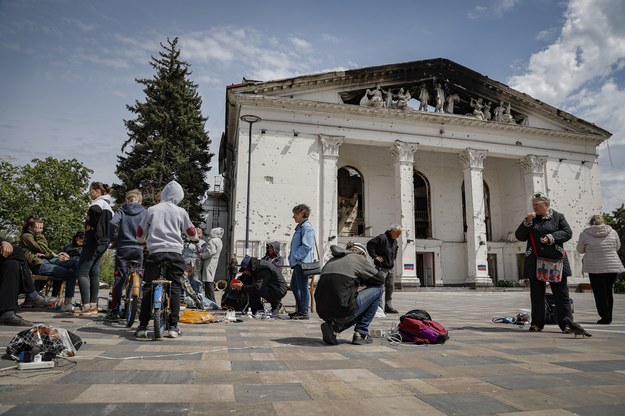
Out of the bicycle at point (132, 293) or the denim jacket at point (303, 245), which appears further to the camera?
the denim jacket at point (303, 245)

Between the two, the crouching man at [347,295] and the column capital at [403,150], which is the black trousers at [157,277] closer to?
the crouching man at [347,295]

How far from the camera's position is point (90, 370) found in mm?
3092

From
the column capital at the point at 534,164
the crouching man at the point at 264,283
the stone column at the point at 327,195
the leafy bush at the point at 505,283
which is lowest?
the leafy bush at the point at 505,283

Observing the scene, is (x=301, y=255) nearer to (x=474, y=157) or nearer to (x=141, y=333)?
(x=141, y=333)

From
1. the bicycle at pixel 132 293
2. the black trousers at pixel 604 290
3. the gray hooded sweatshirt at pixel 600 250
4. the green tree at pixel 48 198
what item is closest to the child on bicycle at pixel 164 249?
the bicycle at pixel 132 293

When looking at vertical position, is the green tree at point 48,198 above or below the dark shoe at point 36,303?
above

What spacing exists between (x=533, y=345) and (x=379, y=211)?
22.6 metres

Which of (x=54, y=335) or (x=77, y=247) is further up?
(x=77, y=247)

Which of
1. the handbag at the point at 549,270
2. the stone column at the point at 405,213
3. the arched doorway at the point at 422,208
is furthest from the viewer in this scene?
the arched doorway at the point at 422,208

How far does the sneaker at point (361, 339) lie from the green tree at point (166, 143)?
71.8 feet

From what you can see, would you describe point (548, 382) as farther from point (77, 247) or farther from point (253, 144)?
point (253, 144)

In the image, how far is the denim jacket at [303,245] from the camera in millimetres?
7570

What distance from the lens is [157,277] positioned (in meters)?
4.88

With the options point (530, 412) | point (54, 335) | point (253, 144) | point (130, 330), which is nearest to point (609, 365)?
point (530, 412)
